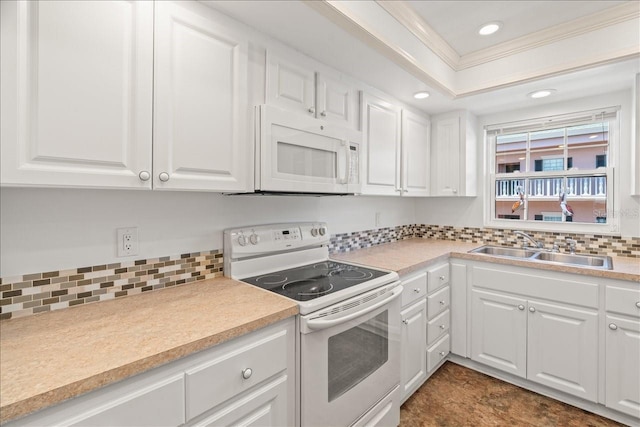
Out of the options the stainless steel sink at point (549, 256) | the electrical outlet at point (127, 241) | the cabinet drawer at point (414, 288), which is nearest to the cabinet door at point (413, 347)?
the cabinet drawer at point (414, 288)

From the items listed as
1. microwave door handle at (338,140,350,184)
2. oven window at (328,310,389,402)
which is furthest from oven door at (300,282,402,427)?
microwave door handle at (338,140,350,184)

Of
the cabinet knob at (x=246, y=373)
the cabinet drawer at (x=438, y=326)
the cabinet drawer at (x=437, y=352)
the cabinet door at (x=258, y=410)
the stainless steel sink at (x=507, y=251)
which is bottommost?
the cabinet drawer at (x=437, y=352)

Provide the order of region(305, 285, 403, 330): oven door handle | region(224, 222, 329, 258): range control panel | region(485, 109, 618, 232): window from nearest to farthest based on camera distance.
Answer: region(305, 285, 403, 330): oven door handle, region(224, 222, 329, 258): range control panel, region(485, 109, 618, 232): window

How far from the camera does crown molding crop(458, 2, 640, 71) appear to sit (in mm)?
1791

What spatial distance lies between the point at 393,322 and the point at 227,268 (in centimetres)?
95

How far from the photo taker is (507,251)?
2.65 m

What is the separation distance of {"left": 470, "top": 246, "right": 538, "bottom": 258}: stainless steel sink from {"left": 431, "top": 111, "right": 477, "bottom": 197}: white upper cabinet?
509 mm

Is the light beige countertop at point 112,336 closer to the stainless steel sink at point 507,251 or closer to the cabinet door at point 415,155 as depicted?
the cabinet door at point 415,155

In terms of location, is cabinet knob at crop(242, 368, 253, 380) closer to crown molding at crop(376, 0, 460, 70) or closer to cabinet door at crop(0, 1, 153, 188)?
cabinet door at crop(0, 1, 153, 188)

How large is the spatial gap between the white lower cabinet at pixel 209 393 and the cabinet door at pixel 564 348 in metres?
1.76

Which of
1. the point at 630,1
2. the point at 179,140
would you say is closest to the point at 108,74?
the point at 179,140

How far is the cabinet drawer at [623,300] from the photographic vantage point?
5.63ft

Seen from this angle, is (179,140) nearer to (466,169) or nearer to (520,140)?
(466,169)

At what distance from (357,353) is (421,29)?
1.99m
